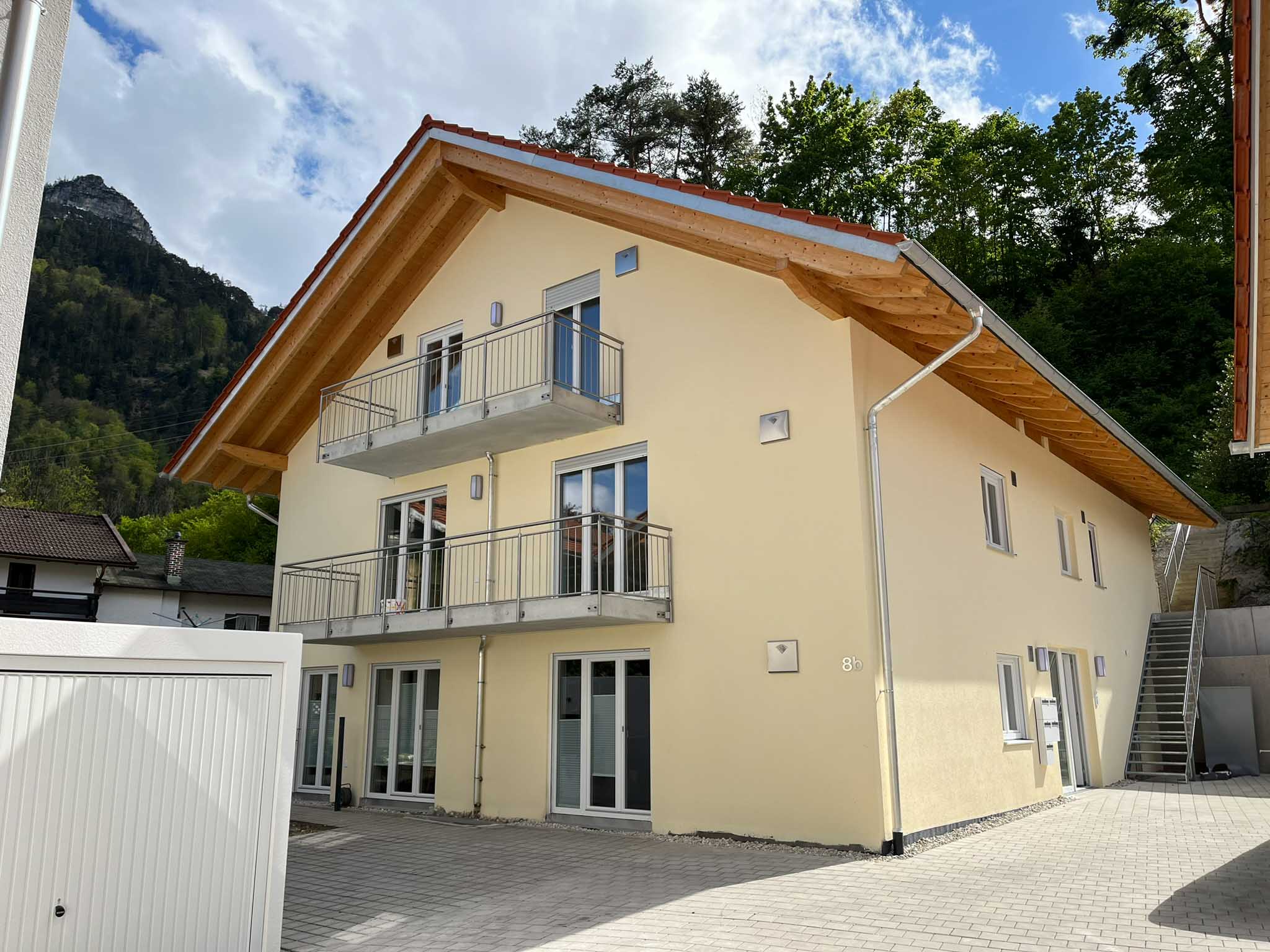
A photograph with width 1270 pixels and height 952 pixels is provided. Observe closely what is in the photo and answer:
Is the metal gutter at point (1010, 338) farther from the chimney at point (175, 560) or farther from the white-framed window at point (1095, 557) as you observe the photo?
the chimney at point (175, 560)

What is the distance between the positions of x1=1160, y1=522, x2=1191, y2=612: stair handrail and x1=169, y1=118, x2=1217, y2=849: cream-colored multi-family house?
5.10m

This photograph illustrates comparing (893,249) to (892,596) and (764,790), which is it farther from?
(764,790)

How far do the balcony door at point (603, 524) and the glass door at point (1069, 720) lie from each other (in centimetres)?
666

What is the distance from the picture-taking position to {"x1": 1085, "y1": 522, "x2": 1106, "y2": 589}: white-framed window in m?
16.3

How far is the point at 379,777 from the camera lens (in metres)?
13.7

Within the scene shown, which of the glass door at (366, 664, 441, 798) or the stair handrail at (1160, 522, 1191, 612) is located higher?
the stair handrail at (1160, 522, 1191, 612)

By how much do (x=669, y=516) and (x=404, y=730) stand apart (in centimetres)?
567

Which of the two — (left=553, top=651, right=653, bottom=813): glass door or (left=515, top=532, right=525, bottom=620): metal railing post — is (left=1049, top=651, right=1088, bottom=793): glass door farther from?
(left=515, top=532, right=525, bottom=620): metal railing post

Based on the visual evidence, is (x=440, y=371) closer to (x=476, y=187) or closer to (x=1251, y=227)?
(x=476, y=187)

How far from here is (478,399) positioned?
13.2m

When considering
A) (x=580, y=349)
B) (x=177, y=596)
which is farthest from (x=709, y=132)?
(x=580, y=349)

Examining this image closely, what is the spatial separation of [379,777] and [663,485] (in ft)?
21.5

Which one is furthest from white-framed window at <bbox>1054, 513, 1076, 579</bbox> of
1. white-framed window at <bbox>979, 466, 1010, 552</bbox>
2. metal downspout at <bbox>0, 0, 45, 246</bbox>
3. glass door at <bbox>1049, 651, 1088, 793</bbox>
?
metal downspout at <bbox>0, 0, 45, 246</bbox>

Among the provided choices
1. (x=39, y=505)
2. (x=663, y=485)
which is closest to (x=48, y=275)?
(x=39, y=505)
